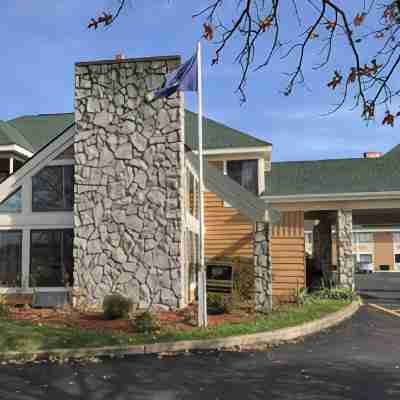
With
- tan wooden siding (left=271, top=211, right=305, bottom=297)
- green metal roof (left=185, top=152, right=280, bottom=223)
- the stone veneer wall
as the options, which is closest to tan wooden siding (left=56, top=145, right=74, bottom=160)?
the stone veneer wall

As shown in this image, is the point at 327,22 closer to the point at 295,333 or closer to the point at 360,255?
the point at 295,333

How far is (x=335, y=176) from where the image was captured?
812 inches

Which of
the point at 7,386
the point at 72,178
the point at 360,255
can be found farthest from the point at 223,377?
the point at 360,255

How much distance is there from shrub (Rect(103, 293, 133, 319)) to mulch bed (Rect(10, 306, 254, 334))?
0.19 meters

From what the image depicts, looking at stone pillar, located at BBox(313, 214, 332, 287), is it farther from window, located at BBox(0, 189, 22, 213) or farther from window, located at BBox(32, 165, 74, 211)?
window, located at BBox(0, 189, 22, 213)

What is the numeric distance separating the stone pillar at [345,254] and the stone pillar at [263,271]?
5493mm

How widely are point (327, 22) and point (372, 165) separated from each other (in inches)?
628

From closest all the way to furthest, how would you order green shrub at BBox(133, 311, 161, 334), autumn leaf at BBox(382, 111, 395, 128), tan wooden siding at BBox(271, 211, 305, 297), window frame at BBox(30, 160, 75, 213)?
autumn leaf at BBox(382, 111, 395, 128) → green shrub at BBox(133, 311, 161, 334) → window frame at BBox(30, 160, 75, 213) → tan wooden siding at BBox(271, 211, 305, 297)

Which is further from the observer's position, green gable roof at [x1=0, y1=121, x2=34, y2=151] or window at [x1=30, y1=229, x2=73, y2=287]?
green gable roof at [x1=0, y1=121, x2=34, y2=151]

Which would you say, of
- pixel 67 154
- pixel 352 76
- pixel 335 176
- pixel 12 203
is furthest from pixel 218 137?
pixel 352 76

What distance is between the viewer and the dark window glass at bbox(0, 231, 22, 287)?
1459cm

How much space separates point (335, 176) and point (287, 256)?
13.9 ft

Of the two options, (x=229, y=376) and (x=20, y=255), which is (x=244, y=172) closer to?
(x=20, y=255)

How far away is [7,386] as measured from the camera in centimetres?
750
